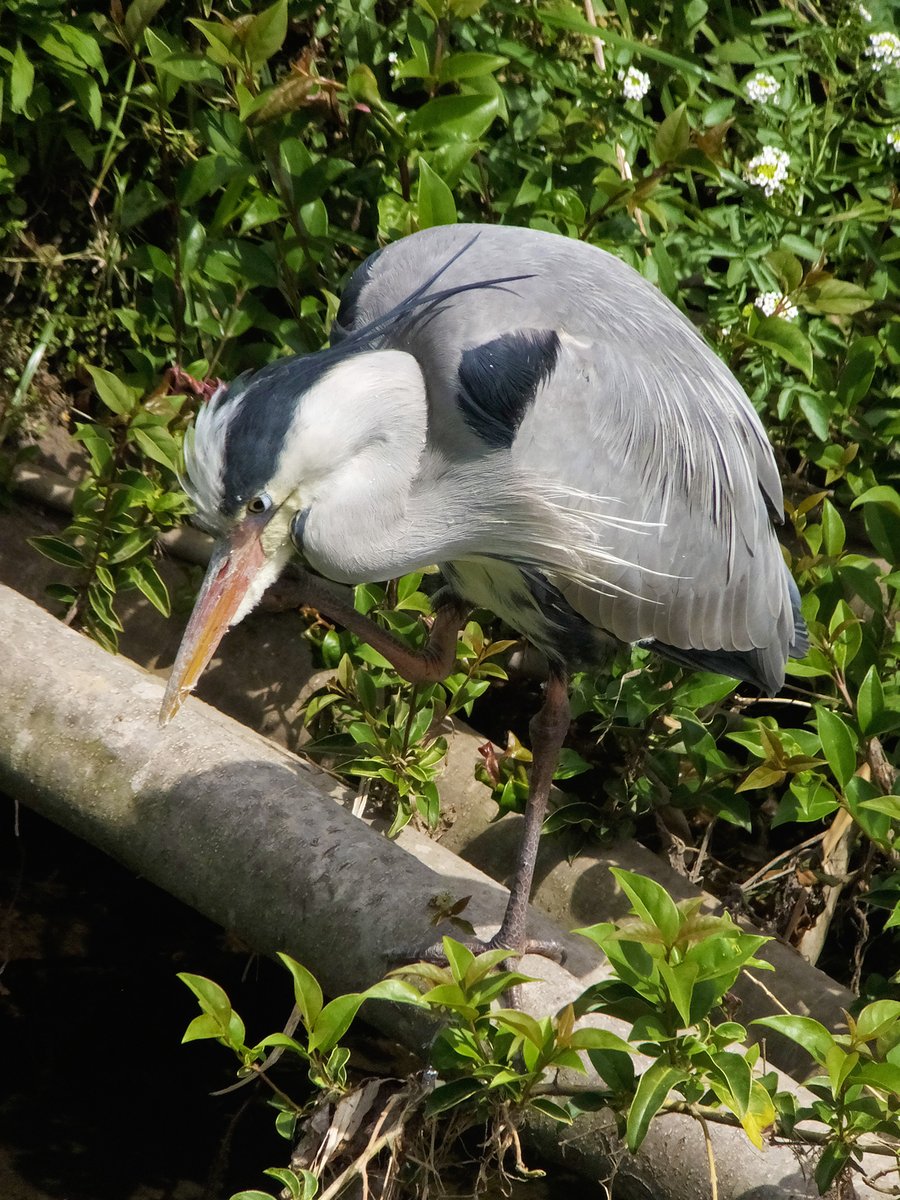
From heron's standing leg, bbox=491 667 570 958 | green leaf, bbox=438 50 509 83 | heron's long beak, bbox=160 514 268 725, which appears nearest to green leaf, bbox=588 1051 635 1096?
heron's standing leg, bbox=491 667 570 958

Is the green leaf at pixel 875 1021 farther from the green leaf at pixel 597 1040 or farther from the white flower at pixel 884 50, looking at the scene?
the white flower at pixel 884 50

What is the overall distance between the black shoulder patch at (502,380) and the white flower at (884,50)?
5.81 feet

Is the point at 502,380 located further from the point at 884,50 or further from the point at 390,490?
the point at 884,50

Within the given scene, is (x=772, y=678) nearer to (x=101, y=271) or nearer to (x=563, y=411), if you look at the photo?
(x=563, y=411)

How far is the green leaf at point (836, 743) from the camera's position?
268 centimetres

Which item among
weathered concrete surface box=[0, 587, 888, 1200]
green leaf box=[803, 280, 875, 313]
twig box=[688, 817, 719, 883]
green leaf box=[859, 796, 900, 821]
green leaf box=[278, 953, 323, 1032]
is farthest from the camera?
twig box=[688, 817, 719, 883]

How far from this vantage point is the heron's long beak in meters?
2.54

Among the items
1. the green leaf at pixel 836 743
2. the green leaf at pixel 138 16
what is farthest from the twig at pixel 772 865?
the green leaf at pixel 138 16

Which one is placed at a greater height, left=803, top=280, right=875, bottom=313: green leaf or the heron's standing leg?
left=803, top=280, right=875, bottom=313: green leaf

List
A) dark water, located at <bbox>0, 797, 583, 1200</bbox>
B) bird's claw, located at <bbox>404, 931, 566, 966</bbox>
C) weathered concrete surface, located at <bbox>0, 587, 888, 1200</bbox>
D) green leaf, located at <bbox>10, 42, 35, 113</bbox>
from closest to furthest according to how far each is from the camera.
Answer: weathered concrete surface, located at <bbox>0, 587, 888, 1200</bbox> → bird's claw, located at <bbox>404, 931, 566, 966</bbox> → dark water, located at <bbox>0, 797, 583, 1200</bbox> → green leaf, located at <bbox>10, 42, 35, 113</bbox>

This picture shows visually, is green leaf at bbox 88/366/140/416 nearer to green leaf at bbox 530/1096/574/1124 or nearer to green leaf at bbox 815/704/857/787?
green leaf at bbox 815/704/857/787

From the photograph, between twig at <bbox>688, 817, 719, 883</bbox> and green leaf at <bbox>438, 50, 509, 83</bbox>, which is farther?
twig at <bbox>688, 817, 719, 883</bbox>

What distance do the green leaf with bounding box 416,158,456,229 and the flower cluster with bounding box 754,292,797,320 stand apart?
876mm

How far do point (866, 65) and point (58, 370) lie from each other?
266 centimetres
